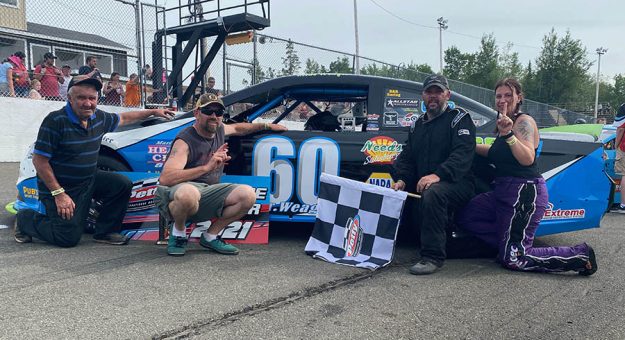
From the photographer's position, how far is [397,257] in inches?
136

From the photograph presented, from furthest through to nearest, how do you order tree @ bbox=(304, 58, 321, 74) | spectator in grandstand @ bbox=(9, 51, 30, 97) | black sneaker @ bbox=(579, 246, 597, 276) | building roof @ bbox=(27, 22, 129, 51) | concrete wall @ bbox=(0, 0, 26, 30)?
1. concrete wall @ bbox=(0, 0, 26, 30)
2. building roof @ bbox=(27, 22, 129, 51)
3. tree @ bbox=(304, 58, 321, 74)
4. spectator in grandstand @ bbox=(9, 51, 30, 97)
5. black sneaker @ bbox=(579, 246, 597, 276)

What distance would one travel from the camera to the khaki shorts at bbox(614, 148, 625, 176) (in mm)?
5349

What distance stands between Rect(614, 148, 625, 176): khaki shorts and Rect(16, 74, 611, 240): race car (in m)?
2.25

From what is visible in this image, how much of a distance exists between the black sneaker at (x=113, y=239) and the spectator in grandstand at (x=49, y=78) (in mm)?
6711

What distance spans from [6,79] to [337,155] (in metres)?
8.06

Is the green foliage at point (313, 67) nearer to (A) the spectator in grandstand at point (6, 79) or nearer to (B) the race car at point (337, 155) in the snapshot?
(A) the spectator in grandstand at point (6, 79)

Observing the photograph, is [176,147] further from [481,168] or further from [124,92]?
[124,92]

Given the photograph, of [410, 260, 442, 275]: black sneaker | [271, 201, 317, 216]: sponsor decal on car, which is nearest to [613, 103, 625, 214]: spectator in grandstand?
[410, 260, 442, 275]: black sneaker

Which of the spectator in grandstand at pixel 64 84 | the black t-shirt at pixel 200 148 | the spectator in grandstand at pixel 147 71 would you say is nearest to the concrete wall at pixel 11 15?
the spectator in grandstand at pixel 64 84

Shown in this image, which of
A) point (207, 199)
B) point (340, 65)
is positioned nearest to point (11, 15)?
point (340, 65)

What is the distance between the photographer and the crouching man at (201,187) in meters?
3.23

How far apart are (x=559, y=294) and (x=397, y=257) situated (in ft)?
3.65

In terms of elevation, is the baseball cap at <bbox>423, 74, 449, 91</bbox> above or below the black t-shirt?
above

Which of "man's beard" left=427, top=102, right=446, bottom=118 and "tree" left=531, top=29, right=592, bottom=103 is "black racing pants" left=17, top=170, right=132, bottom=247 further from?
"tree" left=531, top=29, right=592, bottom=103
